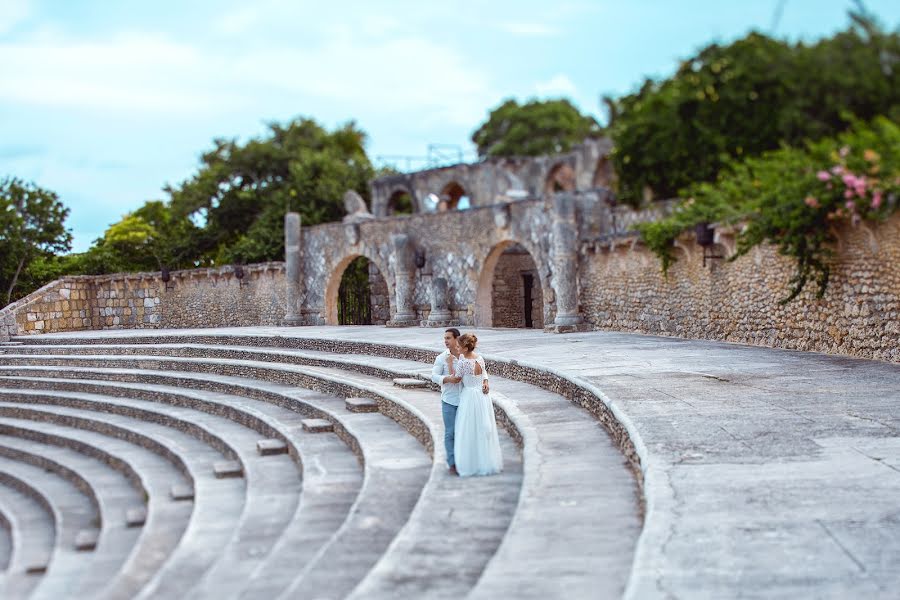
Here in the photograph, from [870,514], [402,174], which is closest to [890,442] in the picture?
[870,514]

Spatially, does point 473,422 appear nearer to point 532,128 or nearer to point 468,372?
point 468,372

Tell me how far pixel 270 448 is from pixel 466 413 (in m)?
3.14

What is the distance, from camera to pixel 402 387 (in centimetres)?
1158

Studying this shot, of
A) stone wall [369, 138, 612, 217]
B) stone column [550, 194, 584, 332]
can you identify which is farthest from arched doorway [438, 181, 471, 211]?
stone column [550, 194, 584, 332]

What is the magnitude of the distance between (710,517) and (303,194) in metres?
33.0

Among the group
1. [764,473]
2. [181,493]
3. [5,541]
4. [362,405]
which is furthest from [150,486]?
[764,473]

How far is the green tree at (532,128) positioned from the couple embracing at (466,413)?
4156 centimetres

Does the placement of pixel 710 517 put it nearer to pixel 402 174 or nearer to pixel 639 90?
pixel 639 90

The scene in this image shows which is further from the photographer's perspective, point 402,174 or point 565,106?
→ point 565,106

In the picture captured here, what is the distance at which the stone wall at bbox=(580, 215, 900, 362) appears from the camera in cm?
1102

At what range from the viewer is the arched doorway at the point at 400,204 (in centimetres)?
3673

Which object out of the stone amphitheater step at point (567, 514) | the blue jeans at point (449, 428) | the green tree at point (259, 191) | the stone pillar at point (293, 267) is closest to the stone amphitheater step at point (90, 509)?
the blue jeans at point (449, 428)

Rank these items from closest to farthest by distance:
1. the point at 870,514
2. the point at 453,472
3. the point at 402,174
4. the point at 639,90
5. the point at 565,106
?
1. the point at 870,514
2. the point at 453,472
3. the point at 639,90
4. the point at 402,174
5. the point at 565,106

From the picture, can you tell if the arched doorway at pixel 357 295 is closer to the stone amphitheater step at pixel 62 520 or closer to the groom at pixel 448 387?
the stone amphitheater step at pixel 62 520
